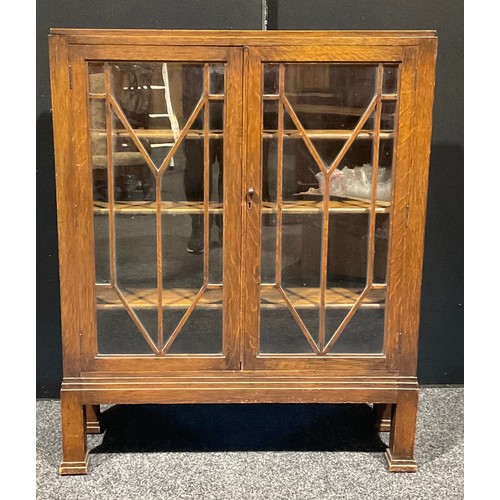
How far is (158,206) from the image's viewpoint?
2172 millimetres

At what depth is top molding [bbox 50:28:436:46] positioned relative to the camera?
Answer: 2025 mm

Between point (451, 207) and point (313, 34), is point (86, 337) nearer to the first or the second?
point (313, 34)

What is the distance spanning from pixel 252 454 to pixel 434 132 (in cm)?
141

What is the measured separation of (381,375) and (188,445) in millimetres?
737

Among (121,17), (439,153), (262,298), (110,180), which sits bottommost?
(262,298)

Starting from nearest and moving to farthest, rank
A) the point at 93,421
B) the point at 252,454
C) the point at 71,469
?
the point at 71,469 → the point at 252,454 → the point at 93,421

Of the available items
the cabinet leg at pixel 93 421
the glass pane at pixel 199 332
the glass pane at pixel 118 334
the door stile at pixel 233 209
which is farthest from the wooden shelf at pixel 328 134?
the cabinet leg at pixel 93 421

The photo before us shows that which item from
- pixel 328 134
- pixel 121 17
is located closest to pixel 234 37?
pixel 328 134

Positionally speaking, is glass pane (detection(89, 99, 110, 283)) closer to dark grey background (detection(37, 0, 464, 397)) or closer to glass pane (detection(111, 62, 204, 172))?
glass pane (detection(111, 62, 204, 172))

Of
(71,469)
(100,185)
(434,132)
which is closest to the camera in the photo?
(100,185)

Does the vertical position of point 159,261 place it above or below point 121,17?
below

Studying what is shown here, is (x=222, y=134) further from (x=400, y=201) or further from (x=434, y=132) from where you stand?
(x=434, y=132)

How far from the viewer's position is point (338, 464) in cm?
232

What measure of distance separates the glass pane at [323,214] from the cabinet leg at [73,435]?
2.09 ft
